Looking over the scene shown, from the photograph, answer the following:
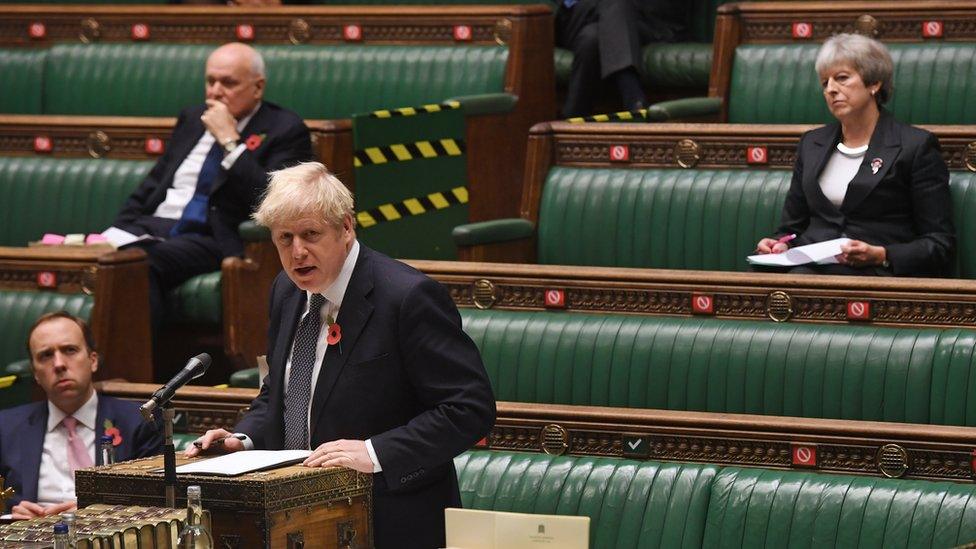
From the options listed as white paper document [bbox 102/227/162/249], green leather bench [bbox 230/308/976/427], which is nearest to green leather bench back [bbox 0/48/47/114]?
white paper document [bbox 102/227/162/249]

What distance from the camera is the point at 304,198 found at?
2000 millimetres

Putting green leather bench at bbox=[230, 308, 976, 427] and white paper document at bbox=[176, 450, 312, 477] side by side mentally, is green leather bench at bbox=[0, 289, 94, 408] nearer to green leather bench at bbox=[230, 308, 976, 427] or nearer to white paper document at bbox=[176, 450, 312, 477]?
green leather bench at bbox=[230, 308, 976, 427]

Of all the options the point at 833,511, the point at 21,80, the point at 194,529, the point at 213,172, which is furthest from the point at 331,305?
the point at 21,80

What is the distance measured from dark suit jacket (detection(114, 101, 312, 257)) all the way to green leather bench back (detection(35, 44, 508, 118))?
56cm

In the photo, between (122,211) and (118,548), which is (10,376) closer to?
(122,211)

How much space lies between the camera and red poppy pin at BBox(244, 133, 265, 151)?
3848 millimetres

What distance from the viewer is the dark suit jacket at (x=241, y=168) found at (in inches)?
149

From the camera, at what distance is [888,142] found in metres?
3.28

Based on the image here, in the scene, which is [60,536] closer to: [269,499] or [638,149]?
[269,499]

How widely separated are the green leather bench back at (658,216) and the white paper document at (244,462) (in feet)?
5.64

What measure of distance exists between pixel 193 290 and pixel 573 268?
1018 mm

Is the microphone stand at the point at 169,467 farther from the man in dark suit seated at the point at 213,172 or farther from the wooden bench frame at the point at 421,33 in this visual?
the wooden bench frame at the point at 421,33

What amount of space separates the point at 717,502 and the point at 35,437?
4.24ft

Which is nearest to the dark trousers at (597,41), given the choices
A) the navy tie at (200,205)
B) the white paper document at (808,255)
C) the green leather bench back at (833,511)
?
the navy tie at (200,205)
